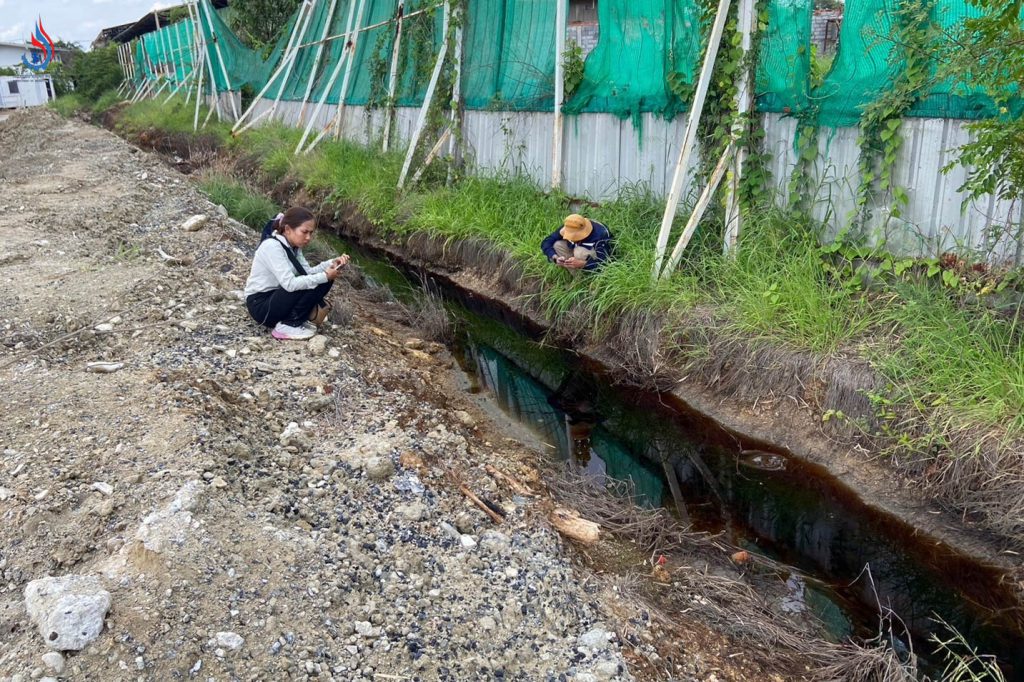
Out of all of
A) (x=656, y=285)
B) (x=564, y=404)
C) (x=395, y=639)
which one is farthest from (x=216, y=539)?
(x=656, y=285)

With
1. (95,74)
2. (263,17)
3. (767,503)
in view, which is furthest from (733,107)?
(95,74)

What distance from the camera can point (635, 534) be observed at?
3621 millimetres

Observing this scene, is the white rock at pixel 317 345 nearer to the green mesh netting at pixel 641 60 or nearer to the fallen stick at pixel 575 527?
the fallen stick at pixel 575 527

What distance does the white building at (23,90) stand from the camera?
37.8 metres

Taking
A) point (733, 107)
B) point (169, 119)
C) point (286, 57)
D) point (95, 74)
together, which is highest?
point (95, 74)

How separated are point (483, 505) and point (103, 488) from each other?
1.64 meters

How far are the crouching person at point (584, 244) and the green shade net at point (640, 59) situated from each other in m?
1.15

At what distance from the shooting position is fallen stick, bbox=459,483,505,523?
351cm

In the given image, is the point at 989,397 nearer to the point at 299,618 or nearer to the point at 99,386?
the point at 299,618

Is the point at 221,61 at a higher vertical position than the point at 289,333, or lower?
higher

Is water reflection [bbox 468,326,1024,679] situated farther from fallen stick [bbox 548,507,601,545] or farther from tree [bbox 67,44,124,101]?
tree [bbox 67,44,124,101]

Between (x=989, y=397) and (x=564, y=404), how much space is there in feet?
8.41

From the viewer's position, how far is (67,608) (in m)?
2.43

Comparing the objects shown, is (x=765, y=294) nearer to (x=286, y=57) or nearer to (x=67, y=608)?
(x=67, y=608)
